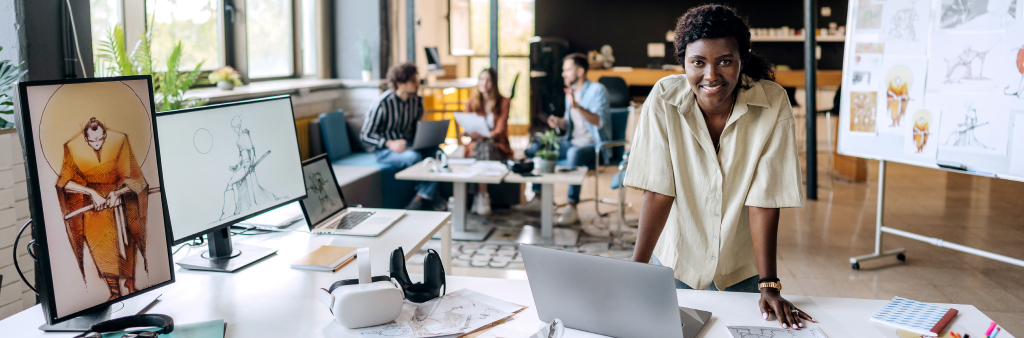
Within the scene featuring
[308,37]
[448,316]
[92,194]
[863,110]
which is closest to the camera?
[92,194]

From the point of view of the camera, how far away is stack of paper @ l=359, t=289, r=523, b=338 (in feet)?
4.49

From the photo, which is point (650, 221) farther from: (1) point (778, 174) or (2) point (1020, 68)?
(2) point (1020, 68)

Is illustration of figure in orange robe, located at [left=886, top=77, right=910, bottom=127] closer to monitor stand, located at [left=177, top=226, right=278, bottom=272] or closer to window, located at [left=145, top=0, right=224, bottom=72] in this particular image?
monitor stand, located at [left=177, top=226, right=278, bottom=272]

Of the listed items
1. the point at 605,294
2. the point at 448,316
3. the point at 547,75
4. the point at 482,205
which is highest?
the point at 547,75

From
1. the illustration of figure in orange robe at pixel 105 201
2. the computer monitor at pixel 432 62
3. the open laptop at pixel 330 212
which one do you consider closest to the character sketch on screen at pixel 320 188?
the open laptop at pixel 330 212

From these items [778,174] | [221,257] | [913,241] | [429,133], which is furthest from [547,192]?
[778,174]

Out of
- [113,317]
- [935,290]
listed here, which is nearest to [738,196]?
[113,317]

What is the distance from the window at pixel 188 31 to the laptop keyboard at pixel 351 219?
2.35 meters

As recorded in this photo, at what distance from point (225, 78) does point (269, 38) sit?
49.0 inches

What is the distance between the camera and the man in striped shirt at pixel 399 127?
520cm

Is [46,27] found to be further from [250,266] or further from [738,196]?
[738,196]

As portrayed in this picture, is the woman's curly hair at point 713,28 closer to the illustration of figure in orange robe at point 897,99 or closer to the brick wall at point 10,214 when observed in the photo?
the brick wall at point 10,214

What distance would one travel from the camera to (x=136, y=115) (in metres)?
1.35

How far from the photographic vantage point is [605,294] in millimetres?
1271
